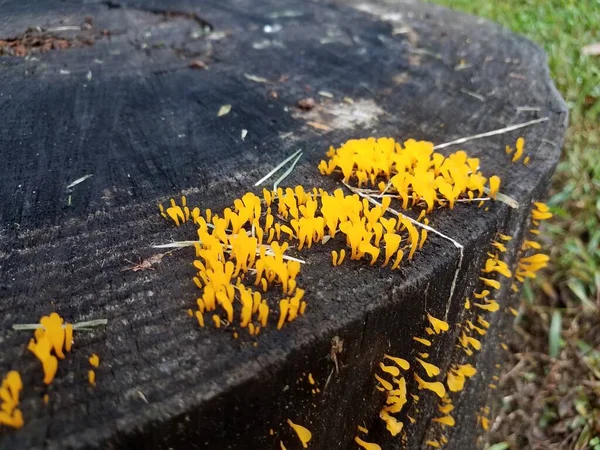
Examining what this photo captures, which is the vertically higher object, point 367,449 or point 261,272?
point 261,272

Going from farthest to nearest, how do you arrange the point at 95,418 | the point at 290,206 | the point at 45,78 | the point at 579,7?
the point at 579,7 < the point at 45,78 < the point at 290,206 < the point at 95,418

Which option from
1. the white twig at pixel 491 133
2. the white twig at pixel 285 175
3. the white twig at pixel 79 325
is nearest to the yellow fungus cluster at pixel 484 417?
the white twig at pixel 491 133

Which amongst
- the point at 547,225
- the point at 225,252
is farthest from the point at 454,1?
the point at 225,252

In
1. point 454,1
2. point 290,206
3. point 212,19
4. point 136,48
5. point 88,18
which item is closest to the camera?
point 290,206

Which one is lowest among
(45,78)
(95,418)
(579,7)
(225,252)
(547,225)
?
(547,225)

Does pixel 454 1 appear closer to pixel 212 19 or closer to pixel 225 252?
pixel 212 19

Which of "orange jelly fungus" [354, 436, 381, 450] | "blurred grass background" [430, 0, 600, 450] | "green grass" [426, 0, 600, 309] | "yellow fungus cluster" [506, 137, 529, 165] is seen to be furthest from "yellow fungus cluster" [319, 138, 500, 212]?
"green grass" [426, 0, 600, 309]

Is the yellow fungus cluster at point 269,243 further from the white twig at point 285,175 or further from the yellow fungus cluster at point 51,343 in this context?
the yellow fungus cluster at point 51,343

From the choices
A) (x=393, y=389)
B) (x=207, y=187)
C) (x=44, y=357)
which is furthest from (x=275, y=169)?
(x=44, y=357)
